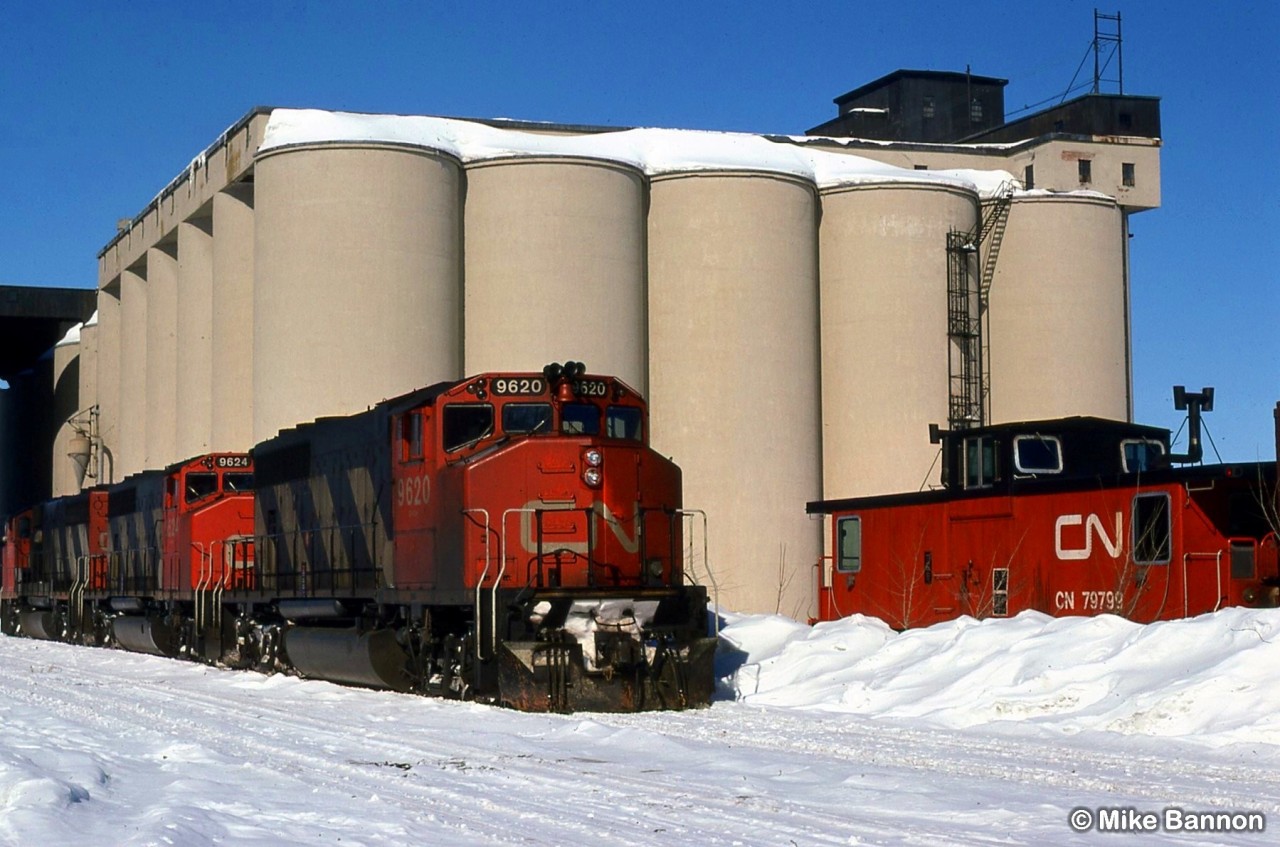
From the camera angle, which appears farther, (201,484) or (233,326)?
(233,326)

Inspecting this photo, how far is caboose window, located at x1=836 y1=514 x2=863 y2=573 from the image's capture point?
85.0ft

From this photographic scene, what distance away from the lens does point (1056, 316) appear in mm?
45938

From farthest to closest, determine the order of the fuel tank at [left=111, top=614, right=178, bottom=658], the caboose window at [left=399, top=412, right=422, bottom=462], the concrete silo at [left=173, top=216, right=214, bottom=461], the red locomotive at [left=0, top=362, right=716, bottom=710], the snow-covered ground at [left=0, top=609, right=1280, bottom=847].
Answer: the concrete silo at [left=173, top=216, right=214, bottom=461] < the fuel tank at [left=111, top=614, right=178, bottom=658] < the caboose window at [left=399, top=412, right=422, bottom=462] < the red locomotive at [left=0, top=362, right=716, bottom=710] < the snow-covered ground at [left=0, top=609, right=1280, bottom=847]

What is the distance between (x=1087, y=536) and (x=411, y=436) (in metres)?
9.25

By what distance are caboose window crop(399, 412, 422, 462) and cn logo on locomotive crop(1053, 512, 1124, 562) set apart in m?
9.07

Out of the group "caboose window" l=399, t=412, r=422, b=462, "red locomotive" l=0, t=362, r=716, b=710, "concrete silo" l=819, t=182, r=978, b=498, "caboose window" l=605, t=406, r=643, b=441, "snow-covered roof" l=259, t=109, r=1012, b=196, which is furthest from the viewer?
"concrete silo" l=819, t=182, r=978, b=498

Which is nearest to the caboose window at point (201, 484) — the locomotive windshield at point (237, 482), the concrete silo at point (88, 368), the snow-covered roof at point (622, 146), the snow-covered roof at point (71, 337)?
the locomotive windshield at point (237, 482)

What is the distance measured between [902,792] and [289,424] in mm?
30211

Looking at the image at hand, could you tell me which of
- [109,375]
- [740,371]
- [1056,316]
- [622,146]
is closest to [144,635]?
[740,371]

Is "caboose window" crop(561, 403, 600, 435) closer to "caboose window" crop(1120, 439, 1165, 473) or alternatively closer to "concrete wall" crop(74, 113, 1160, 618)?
"caboose window" crop(1120, 439, 1165, 473)

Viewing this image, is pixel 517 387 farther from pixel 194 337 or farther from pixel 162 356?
pixel 162 356

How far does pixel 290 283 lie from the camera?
3872 centimetres

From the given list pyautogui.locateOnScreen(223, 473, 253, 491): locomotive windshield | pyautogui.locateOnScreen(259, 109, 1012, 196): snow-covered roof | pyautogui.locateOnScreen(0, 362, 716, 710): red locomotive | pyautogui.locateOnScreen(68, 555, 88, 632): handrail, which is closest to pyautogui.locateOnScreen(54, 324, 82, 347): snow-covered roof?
pyautogui.locateOnScreen(259, 109, 1012, 196): snow-covered roof

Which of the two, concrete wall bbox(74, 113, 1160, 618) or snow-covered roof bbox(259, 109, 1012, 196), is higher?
snow-covered roof bbox(259, 109, 1012, 196)
